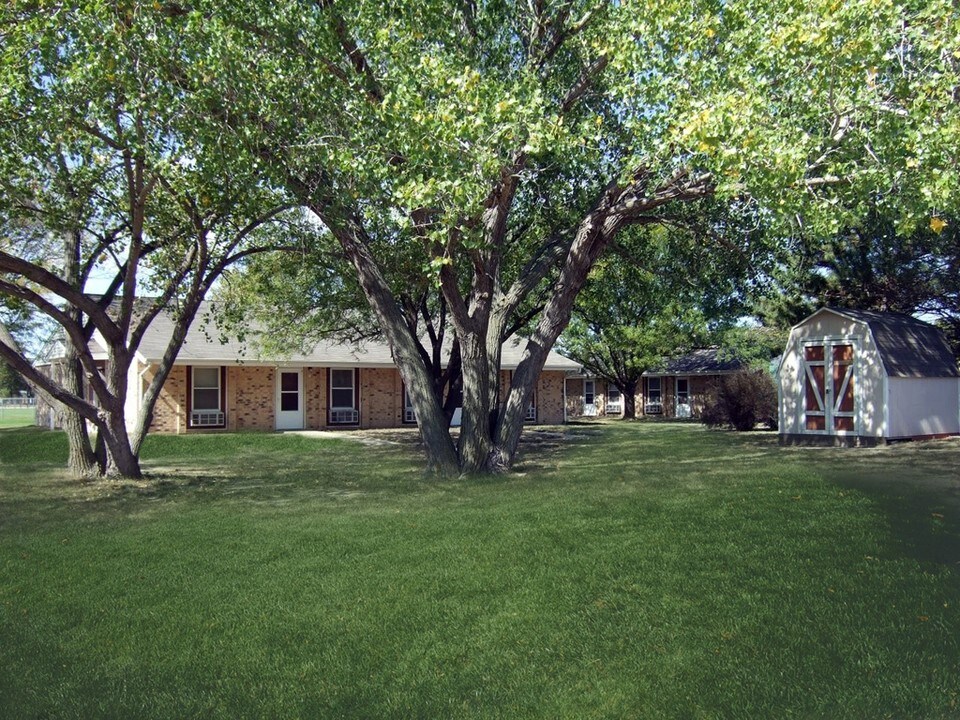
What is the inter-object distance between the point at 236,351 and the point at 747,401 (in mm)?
16672

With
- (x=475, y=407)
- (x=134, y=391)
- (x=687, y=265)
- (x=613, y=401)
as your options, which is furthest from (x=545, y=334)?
(x=613, y=401)

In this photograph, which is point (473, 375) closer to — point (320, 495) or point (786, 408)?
point (320, 495)

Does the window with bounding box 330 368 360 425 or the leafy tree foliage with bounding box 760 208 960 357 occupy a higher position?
the leafy tree foliage with bounding box 760 208 960 357

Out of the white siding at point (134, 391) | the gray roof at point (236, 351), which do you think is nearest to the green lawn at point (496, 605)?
the gray roof at point (236, 351)

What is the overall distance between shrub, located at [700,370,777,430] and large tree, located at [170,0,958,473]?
14.9m

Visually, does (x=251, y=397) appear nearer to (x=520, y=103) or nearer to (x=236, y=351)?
(x=236, y=351)

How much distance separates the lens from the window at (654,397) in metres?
45.0

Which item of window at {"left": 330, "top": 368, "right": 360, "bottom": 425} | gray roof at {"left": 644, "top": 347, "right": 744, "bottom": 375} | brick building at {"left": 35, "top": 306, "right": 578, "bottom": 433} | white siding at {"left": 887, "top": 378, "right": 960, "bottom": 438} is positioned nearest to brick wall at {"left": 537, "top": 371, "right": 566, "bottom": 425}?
brick building at {"left": 35, "top": 306, "right": 578, "bottom": 433}

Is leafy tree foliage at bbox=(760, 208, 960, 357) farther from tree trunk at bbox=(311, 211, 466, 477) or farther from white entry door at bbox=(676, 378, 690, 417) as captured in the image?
white entry door at bbox=(676, 378, 690, 417)

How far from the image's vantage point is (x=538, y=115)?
1024 centimetres

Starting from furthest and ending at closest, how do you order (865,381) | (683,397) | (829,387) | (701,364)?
(683,397), (701,364), (829,387), (865,381)

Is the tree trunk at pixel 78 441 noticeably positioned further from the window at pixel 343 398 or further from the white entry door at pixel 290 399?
the window at pixel 343 398

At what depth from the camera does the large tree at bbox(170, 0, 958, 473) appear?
8.62m

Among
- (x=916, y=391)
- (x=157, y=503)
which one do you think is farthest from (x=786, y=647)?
(x=916, y=391)
